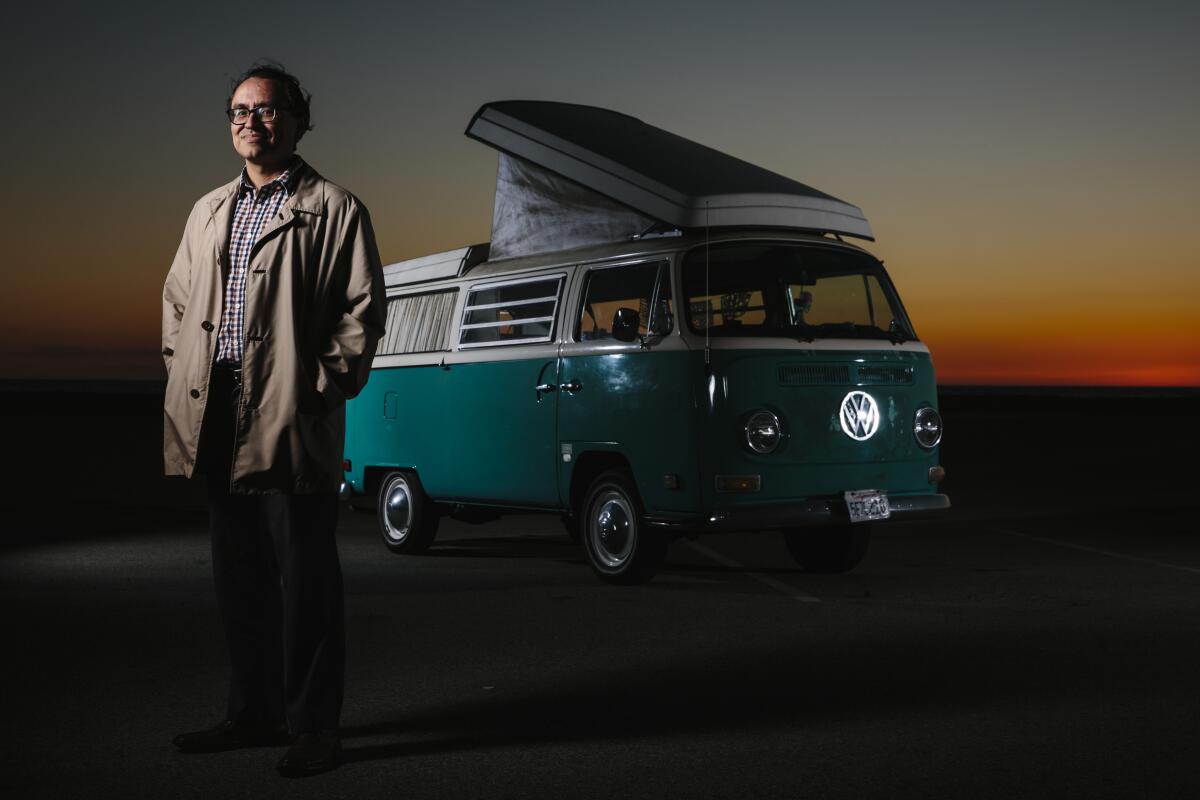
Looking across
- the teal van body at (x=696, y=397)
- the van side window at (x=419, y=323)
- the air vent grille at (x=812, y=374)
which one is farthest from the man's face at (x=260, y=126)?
the van side window at (x=419, y=323)

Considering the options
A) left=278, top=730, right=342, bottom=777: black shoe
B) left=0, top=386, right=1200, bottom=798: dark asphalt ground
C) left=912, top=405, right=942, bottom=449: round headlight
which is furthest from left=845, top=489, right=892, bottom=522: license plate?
left=278, top=730, right=342, bottom=777: black shoe

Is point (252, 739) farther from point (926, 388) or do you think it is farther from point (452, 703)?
point (926, 388)

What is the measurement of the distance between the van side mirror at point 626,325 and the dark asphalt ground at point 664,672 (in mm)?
1647

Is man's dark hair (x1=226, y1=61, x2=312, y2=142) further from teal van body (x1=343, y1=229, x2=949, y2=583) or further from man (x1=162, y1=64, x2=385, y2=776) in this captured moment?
teal van body (x1=343, y1=229, x2=949, y2=583)

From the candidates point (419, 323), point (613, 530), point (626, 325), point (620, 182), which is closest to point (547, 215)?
point (620, 182)

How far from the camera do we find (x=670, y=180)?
30.9 ft

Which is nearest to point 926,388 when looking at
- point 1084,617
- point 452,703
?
point 1084,617

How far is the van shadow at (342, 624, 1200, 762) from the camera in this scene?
5.34m

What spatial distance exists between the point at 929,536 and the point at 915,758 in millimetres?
8076

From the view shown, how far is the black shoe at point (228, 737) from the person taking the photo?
4883 millimetres

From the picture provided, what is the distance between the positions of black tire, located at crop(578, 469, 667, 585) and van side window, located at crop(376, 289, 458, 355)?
2291 millimetres

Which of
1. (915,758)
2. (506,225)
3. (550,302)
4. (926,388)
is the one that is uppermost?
(506,225)

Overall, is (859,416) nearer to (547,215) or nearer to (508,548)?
(547,215)

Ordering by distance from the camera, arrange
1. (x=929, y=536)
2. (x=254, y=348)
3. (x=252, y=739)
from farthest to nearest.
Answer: (x=929, y=536), (x=252, y=739), (x=254, y=348)
